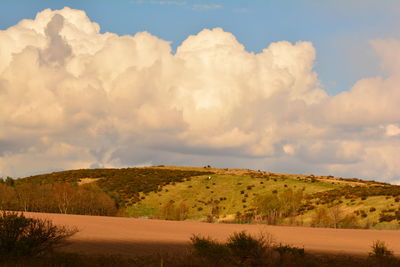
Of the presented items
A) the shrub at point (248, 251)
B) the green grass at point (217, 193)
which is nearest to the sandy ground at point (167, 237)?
the shrub at point (248, 251)

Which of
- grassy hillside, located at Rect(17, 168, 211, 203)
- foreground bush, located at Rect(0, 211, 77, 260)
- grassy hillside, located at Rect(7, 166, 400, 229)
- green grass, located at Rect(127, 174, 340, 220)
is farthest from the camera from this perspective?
grassy hillside, located at Rect(17, 168, 211, 203)

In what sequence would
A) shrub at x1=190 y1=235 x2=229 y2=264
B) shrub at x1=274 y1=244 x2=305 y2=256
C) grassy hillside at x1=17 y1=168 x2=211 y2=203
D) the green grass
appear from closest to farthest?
shrub at x1=190 y1=235 x2=229 y2=264, shrub at x1=274 y1=244 x2=305 y2=256, the green grass, grassy hillside at x1=17 y1=168 x2=211 y2=203

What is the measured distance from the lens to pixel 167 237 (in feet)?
131

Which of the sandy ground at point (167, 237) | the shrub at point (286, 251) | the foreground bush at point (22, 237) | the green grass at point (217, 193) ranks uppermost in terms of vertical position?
the green grass at point (217, 193)

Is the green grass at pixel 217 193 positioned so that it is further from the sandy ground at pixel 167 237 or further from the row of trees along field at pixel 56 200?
the sandy ground at pixel 167 237

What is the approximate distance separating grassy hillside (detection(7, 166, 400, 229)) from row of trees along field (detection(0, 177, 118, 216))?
46.8 inches

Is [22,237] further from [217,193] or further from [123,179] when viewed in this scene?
[123,179]

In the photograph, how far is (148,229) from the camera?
46562 millimetres

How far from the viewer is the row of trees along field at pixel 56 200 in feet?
203

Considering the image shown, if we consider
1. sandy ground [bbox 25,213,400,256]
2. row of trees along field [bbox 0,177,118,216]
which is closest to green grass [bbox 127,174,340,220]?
row of trees along field [bbox 0,177,118,216]

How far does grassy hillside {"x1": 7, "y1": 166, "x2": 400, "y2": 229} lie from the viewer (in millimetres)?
61750

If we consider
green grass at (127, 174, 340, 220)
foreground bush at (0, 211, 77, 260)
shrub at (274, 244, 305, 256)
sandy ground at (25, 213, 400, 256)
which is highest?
green grass at (127, 174, 340, 220)

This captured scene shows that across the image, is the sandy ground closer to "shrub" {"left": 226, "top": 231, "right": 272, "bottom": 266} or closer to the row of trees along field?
"shrub" {"left": 226, "top": 231, "right": 272, "bottom": 266}

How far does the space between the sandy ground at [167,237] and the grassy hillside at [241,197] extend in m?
9.65
